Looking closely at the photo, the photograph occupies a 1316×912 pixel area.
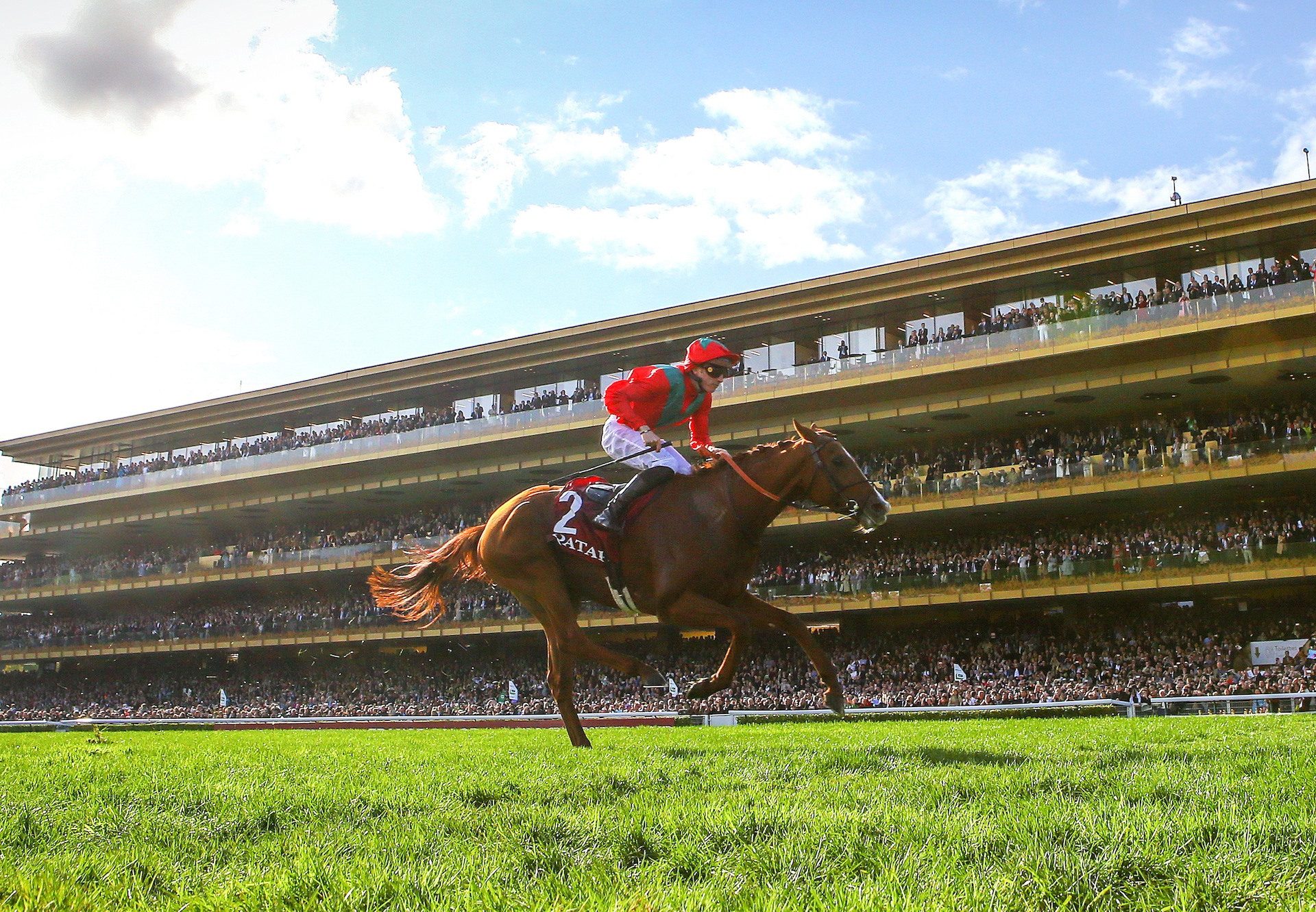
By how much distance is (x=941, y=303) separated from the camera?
123 feet

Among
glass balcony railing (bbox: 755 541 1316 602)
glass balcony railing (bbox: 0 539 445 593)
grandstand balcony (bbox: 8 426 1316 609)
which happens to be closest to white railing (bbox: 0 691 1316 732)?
glass balcony railing (bbox: 755 541 1316 602)

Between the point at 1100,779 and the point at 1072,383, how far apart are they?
2965 cm

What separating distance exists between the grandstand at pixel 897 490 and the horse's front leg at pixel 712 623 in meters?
19.5

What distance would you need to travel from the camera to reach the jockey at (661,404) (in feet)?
31.7

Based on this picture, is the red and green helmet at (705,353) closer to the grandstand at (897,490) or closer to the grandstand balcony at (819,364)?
the grandstand at (897,490)

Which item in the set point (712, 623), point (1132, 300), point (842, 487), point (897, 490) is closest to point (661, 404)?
point (842, 487)

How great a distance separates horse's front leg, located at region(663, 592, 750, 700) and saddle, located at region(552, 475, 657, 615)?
72 cm

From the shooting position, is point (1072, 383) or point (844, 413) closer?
point (1072, 383)

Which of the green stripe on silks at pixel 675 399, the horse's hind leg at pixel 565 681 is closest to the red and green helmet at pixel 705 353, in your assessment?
the green stripe on silks at pixel 675 399

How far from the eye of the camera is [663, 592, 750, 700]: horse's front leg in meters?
8.71

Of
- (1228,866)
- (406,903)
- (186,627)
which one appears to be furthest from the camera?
(186,627)

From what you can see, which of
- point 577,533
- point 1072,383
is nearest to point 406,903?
point 577,533

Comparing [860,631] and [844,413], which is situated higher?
[844,413]

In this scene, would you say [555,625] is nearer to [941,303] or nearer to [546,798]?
[546,798]
